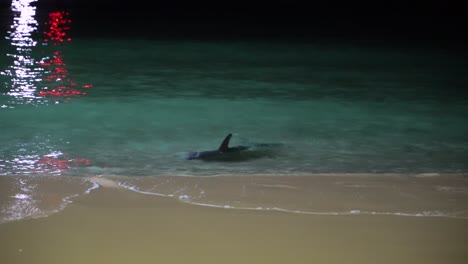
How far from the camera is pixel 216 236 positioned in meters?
3.98

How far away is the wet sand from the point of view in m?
3.70

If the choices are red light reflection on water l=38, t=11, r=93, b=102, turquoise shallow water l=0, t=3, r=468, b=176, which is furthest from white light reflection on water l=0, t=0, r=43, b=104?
red light reflection on water l=38, t=11, r=93, b=102

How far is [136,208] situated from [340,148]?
312 centimetres

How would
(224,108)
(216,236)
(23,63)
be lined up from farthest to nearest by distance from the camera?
(23,63) → (224,108) → (216,236)

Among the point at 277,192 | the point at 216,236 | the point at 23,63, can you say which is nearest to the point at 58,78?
the point at 23,63

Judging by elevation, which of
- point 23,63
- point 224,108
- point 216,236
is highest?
point 216,236

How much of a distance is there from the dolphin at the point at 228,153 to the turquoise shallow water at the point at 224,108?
11 centimetres

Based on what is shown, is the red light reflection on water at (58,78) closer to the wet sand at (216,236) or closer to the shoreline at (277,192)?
the shoreline at (277,192)

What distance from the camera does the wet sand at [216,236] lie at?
3.70m

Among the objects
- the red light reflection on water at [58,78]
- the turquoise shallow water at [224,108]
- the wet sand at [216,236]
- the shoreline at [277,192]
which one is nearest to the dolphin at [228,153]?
the turquoise shallow water at [224,108]

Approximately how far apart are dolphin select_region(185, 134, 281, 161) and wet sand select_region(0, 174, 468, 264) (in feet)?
5.88

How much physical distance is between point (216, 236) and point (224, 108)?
5441 mm

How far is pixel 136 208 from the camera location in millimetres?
4438

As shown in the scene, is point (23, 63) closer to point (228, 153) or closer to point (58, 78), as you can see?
point (58, 78)
